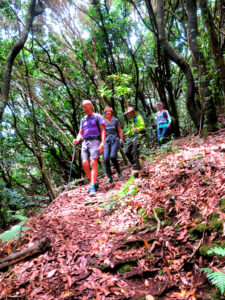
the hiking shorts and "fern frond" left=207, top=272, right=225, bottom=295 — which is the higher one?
the hiking shorts

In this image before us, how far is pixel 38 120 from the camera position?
1057 cm

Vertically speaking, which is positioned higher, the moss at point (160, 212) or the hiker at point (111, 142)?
the hiker at point (111, 142)

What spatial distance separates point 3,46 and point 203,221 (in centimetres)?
951

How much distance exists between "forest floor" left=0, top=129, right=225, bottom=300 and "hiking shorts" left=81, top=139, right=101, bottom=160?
5.55 feet

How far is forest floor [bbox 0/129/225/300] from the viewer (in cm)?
180

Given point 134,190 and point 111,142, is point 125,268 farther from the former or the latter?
point 111,142

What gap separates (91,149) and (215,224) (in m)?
3.32

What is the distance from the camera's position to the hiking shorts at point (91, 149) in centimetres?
468

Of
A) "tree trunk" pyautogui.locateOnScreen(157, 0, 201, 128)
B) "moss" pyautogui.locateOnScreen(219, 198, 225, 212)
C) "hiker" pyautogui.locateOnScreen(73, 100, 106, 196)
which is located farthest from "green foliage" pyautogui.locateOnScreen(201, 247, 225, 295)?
"tree trunk" pyautogui.locateOnScreen(157, 0, 201, 128)

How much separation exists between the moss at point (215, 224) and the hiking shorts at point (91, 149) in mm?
3093

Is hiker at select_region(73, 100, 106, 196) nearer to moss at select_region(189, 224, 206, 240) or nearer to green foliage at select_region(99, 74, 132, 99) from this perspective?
green foliage at select_region(99, 74, 132, 99)

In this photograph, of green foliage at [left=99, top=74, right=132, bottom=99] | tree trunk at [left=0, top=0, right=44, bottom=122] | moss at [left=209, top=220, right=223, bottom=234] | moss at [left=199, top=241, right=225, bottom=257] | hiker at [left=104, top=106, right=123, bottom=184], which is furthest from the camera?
green foliage at [left=99, top=74, right=132, bottom=99]

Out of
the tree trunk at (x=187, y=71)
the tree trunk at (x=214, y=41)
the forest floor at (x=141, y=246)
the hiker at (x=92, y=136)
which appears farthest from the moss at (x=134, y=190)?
the tree trunk at (x=187, y=71)

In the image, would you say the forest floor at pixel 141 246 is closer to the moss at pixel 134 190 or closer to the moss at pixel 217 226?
the moss at pixel 217 226
